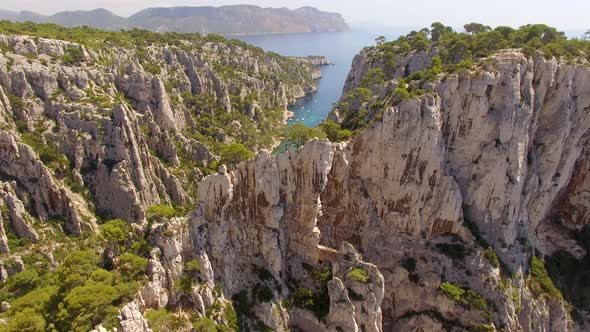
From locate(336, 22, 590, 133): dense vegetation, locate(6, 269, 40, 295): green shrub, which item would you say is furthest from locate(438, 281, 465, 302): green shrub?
locate(6, 269, 40, 295): green shrub

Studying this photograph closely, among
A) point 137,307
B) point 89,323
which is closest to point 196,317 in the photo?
point 137,307

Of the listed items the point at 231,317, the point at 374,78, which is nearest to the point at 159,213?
the point at 231,317

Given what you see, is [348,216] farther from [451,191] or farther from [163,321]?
[163,321]

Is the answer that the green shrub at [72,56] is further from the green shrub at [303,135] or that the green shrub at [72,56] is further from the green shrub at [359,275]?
the green shrub at [359,275]

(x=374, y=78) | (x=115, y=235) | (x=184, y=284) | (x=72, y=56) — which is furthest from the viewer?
(x=72, y=56)

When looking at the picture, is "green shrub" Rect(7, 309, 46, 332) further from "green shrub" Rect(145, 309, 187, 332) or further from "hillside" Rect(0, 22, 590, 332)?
"green shrub" Rect(145, 309, 187, 332)

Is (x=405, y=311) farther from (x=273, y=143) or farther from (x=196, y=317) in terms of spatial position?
(x=273, y=143)
